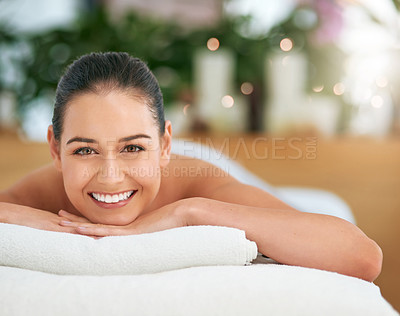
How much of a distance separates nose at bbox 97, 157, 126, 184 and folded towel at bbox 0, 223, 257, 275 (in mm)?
122

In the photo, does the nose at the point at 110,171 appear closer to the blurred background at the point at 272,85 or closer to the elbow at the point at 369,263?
the elbow at the point at 369,263

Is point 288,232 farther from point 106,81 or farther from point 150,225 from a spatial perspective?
point 106,81

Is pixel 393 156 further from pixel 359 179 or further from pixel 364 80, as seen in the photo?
pixel 364 80

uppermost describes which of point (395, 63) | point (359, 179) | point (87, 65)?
point (395, 63)

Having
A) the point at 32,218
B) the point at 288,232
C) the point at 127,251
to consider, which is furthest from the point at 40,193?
the point at 288,232

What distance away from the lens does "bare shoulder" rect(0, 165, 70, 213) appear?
3.98 ft

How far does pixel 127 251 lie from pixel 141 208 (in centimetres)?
21

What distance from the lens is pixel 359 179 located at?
2.44 meters

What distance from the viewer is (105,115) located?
0.83 metres

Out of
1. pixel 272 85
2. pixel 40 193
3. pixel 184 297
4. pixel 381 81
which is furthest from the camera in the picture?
pixel 381 81

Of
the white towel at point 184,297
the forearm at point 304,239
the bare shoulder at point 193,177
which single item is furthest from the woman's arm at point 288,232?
the bare shoulder at point 193,177

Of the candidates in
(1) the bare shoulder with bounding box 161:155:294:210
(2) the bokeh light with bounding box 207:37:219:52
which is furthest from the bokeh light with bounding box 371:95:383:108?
(1) the bare shoulder with bounding box 161:155:294:210

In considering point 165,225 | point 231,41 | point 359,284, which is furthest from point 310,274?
point 231,41

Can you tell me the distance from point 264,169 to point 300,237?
1.69m
